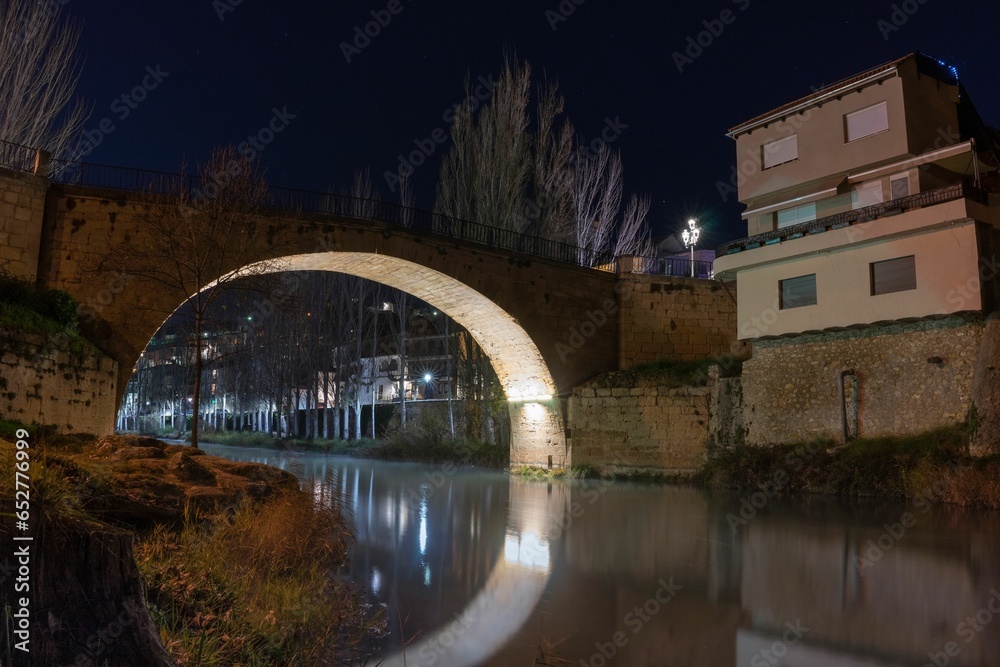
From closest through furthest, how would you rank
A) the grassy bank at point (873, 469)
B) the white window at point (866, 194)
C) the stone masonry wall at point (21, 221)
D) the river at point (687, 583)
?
the river at point (687, 583), the stone masonry wall at point (21, 221), the grassy bank at point (873, 469), the white window at point (866, 194)

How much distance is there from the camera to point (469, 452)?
2606 centimetres

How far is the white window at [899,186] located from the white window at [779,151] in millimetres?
2620

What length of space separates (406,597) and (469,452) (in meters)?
19.6

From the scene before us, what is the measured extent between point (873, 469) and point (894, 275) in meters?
4.23

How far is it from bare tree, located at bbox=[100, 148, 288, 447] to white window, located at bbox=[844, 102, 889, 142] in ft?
44.9

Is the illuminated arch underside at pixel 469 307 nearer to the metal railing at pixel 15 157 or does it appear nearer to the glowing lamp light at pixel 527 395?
the glowing lamp light at pixel 527 395

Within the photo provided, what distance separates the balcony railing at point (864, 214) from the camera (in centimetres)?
1446

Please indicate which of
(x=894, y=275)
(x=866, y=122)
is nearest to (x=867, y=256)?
(x=894, y=275)

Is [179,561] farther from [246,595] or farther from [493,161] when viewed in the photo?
[493,161]

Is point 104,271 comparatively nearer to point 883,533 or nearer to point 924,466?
point 883,533

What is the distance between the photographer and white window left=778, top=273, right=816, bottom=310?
1697 cm

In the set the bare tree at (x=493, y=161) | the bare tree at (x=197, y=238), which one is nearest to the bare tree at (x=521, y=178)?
the bare tree at (x=493, y=161)

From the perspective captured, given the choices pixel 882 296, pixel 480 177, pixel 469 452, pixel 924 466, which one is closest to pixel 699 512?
pixel 924 466

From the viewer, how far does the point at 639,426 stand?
1928 cm
